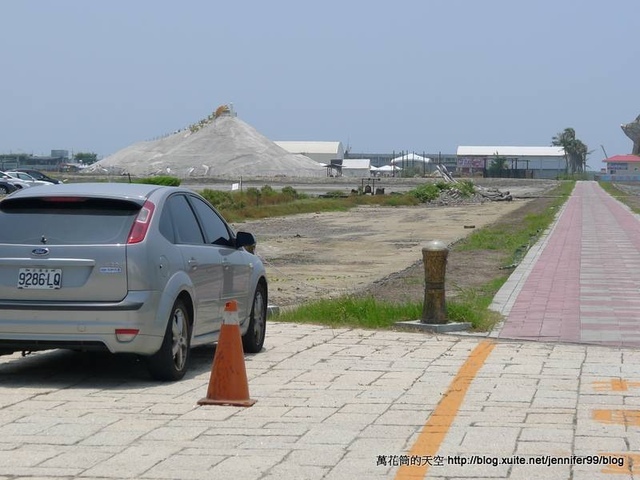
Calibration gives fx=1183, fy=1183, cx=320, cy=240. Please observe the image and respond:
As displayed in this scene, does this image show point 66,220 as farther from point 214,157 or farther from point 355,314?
point 214,157

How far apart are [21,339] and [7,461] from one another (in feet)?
8.05

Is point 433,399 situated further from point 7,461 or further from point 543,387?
point 7,461

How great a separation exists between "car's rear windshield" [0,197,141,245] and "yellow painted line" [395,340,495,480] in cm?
287

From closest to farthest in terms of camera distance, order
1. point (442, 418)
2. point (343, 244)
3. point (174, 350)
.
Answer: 1. point (442, 418)
2. point (174, 350)
3. point (343, 244)

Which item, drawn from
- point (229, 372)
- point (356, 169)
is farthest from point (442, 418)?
point (356, 169)

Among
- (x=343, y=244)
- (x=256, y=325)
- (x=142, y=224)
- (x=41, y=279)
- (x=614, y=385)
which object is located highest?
(x=142, y=224)

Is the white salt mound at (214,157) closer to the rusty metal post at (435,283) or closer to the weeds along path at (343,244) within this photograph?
the weeds along path at (343,244)

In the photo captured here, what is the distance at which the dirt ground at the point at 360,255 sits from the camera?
2039 cm

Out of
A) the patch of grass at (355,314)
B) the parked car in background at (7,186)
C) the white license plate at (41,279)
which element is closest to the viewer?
the white license plate at (41,279)

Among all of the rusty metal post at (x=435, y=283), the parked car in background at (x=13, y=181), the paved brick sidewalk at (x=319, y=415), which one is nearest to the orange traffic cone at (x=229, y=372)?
the paved brick sidewalk at (x=319, y=415)

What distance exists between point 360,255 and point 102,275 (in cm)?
2061

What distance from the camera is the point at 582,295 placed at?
683 inches

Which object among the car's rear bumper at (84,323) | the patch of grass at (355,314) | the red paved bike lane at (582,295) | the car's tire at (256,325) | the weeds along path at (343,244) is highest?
the car's rear bumper at (84,323)

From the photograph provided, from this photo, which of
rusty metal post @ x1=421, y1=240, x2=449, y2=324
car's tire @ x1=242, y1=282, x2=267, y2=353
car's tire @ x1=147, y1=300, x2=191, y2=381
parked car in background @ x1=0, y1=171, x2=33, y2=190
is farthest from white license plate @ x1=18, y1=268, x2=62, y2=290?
parked car in background @ x1=0, y1=171, x2=33, y2=190
